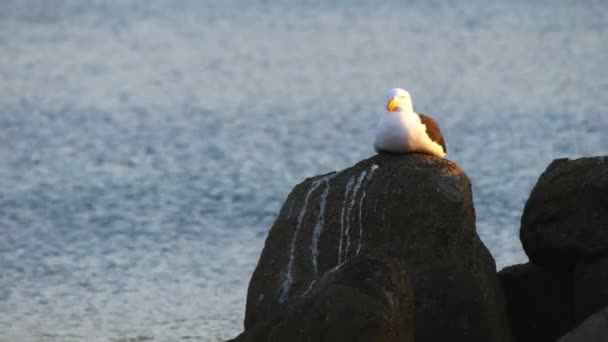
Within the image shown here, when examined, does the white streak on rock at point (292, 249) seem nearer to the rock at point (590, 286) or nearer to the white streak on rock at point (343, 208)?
the white streak on rock at point (343, 208)

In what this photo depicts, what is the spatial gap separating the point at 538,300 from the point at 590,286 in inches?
27.5

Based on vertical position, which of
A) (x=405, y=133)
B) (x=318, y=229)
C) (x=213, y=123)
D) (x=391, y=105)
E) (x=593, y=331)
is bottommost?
(x=593, y=331)

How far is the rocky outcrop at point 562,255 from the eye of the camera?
10.4m

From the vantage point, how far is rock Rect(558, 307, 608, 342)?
8992mm

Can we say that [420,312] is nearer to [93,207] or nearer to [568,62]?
[93,207]

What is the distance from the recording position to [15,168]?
19.9m

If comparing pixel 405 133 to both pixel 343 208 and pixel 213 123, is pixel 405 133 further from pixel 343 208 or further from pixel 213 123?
pixel 213 123

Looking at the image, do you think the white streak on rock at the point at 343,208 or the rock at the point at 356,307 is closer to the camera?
the rock at the point at 356,307

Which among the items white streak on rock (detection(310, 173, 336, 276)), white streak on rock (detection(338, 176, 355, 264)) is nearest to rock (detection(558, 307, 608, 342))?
white streak on rock (detection(338, 176, 355, 264))

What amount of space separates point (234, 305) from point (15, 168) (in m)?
7.53

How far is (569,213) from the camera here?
10531 mm

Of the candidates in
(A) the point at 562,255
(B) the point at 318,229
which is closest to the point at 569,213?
(A) the point at 562,255

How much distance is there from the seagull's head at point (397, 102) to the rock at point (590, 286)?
1.79 m

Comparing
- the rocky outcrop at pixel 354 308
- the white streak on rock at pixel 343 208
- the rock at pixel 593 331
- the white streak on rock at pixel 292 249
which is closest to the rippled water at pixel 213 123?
the white streak on rock at pixel 292 249
